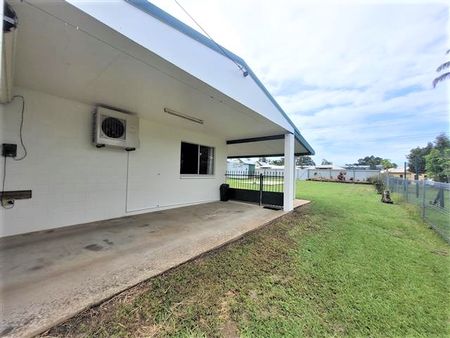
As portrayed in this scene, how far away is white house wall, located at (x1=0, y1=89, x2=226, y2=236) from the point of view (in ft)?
12.5

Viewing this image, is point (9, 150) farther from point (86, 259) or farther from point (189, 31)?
point (189, 31)

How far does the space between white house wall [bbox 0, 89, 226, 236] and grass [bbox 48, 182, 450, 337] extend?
10.6 feet

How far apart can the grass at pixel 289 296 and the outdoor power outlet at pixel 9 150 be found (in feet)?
11.6

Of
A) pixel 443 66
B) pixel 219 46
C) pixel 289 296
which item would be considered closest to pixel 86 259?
pixel 289 296

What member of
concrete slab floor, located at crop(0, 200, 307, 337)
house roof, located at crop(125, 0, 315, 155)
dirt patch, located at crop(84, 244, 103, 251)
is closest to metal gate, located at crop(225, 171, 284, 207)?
concrete slab floor, located at crop(0, 200, 307, 337)

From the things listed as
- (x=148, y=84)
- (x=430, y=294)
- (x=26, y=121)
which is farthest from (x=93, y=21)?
(x=430, y=294)

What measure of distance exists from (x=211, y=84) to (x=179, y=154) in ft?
12.9

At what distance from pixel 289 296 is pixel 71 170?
4.84 metres

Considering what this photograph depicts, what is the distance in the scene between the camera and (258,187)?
7.97 metres

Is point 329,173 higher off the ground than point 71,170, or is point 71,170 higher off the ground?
point 329,173

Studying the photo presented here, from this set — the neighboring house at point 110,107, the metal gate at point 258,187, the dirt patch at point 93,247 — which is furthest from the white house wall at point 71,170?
the metal gate at point 258,187

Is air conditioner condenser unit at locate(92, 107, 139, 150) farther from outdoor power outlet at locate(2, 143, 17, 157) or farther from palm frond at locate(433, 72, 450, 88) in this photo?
palm frond at locate(433, 72, 450, 88)

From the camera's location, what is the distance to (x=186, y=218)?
211 inches

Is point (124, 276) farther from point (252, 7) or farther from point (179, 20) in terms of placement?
point (252, 7)
